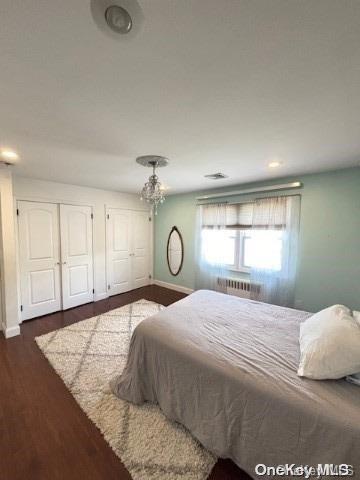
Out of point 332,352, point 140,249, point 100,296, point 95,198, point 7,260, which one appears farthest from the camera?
point 140,249

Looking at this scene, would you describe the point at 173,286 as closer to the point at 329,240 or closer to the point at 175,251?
the point at 175,251

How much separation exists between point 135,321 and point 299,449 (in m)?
2.48

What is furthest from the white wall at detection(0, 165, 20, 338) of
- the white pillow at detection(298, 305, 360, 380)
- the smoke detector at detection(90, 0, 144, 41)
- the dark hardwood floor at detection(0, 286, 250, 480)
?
the white pillow at detection(298, 305, 360, 380)

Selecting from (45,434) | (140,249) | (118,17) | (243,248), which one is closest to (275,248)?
(243,248)

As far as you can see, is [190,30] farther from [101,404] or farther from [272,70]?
[101,404]

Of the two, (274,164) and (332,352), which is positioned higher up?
(274,164)

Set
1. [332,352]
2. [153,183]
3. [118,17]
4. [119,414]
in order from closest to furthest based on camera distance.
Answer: [118,17], [332,352], [119,414], [153,183]

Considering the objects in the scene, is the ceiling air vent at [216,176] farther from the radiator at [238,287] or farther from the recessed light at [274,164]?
the radiator at [238,287]

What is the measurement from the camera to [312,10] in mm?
705

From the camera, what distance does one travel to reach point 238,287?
3584 millimetres

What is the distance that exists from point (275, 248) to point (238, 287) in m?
0.97

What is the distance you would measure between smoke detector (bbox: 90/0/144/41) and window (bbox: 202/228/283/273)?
2971mm

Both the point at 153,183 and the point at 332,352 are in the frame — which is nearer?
the point at 332,352

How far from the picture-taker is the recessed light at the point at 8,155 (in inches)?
79.0
